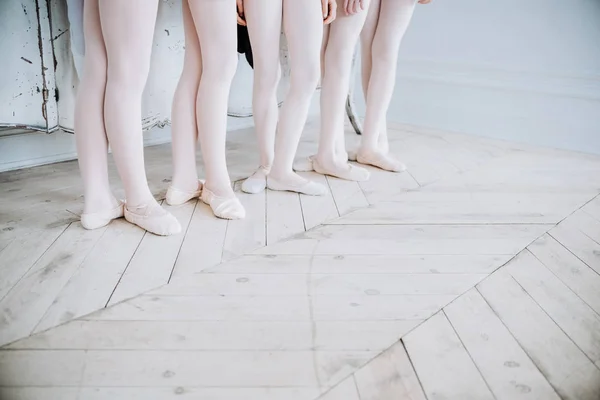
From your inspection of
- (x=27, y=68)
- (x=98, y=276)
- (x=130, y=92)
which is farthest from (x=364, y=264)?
(x=27, y=68)

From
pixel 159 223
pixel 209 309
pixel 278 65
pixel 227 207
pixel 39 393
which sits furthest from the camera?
pixel 278 65

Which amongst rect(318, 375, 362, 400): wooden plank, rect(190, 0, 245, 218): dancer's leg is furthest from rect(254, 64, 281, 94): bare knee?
rect(318, 375, 362, 400): wooden plank

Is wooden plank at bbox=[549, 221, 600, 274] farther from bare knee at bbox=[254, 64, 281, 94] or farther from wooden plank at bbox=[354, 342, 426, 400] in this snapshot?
bare knee at bbox=[254, 64, 281, 94]

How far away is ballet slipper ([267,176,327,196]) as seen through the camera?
6.35ft

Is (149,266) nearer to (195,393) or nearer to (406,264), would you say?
(195,393)

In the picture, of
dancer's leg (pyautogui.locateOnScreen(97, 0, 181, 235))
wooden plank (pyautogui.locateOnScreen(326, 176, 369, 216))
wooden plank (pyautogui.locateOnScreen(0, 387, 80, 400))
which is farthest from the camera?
wooden plank (pyautogui.locateOnScreen(326, 176, 369, 216))

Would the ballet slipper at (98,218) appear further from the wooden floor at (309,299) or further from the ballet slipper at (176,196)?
the ballet slipper at (176,196)

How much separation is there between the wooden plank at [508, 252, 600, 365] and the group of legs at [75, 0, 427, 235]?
0.73 meters

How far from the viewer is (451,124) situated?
3.06 m

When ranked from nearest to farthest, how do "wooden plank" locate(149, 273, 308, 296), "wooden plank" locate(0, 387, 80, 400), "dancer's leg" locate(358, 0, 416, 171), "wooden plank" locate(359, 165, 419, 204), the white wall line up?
"wooden plank" locate(0, 387, 80, 400) < "wooden plank" locate(149, 273, 308, 296) < "wooden plank" locate(359, 165, 419, 204) < "dancer's leg" locate(358, 0, 416, 171) < the white wall

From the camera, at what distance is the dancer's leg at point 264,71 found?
65.9 inches

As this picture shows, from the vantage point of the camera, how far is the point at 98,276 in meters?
1.33

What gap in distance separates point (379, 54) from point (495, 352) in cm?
137

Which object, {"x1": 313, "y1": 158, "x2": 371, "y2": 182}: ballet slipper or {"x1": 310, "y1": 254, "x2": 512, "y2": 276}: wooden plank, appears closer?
{"x1": 310, "y1": 254, "x2": 512, "y2": 276}: wooden plank
